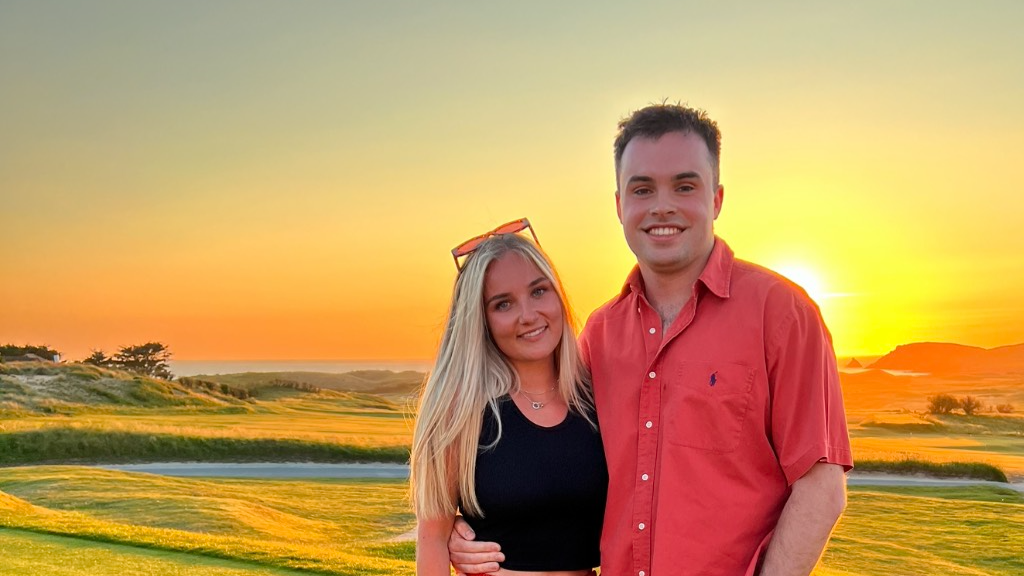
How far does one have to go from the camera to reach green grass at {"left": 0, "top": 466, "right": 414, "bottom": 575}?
1081 centimetres

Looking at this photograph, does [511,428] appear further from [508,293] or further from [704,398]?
[704,398]

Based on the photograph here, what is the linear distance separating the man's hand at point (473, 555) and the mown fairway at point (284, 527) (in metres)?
6.34

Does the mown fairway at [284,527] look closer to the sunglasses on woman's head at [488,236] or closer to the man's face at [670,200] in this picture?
the sunglasses on woman's head at [488,236]

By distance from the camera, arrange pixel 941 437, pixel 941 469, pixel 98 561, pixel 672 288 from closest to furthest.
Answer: pixel 672 288 < pixel 98 561 < pixel 941 469 < pixel 941 437

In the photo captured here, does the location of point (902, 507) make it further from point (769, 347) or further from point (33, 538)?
point (769, 347)

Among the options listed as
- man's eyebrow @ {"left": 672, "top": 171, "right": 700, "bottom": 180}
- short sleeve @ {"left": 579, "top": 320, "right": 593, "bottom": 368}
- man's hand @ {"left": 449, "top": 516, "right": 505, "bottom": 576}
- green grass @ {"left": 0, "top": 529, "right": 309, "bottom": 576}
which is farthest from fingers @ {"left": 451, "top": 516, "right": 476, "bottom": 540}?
green grass @ {"left": 0, "top": 529, "right": 309, "bottom": 576}

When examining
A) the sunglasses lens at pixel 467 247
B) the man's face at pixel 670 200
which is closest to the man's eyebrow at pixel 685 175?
the man's face at pixel 670 200

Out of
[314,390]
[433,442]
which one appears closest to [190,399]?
[314,390]

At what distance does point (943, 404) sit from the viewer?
42.8 meters

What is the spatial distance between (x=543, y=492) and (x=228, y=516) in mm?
14936

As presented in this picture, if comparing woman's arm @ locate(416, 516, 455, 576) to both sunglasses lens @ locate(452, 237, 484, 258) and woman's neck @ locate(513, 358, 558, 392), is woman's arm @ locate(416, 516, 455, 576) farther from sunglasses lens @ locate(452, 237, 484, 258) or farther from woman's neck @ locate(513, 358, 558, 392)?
sunglasses lens @ locate(452, 237, 484, 258)

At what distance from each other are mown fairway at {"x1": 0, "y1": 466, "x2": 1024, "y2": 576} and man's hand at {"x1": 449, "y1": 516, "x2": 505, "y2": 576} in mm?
6336

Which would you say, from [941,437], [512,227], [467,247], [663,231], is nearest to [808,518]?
[663,231]

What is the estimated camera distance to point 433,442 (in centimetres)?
392
